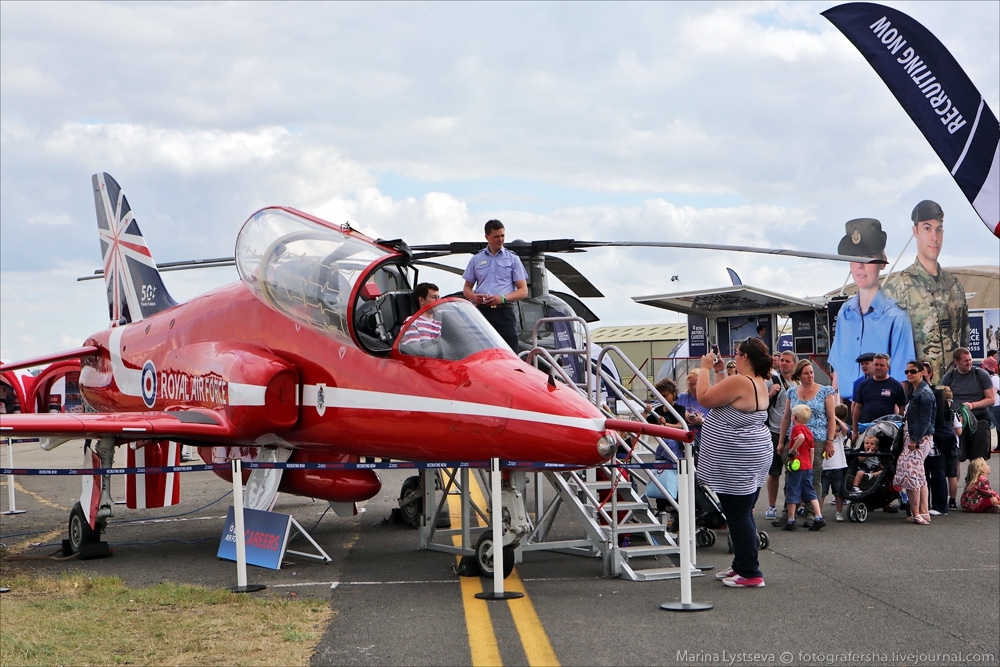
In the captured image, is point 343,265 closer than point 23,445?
Yes

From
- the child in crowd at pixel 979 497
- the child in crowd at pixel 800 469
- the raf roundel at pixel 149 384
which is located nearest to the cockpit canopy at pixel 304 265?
the raf roundel at pixel 149 384

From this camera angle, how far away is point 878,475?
450 inches

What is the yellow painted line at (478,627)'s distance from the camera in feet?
17.5

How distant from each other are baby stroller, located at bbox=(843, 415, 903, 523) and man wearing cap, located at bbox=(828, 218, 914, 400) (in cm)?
1374

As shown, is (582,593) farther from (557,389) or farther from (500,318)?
(500,318)

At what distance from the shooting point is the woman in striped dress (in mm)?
7230

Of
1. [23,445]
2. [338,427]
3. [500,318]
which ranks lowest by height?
[23,445]

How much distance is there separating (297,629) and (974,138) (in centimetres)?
457

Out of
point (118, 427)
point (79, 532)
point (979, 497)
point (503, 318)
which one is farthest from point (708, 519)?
point (79, 532)

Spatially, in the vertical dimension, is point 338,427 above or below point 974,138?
below

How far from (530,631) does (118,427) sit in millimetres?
4834

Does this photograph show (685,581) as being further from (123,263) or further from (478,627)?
(123,263)

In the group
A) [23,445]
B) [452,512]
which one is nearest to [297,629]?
[452,512]

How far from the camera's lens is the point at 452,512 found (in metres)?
12.2
